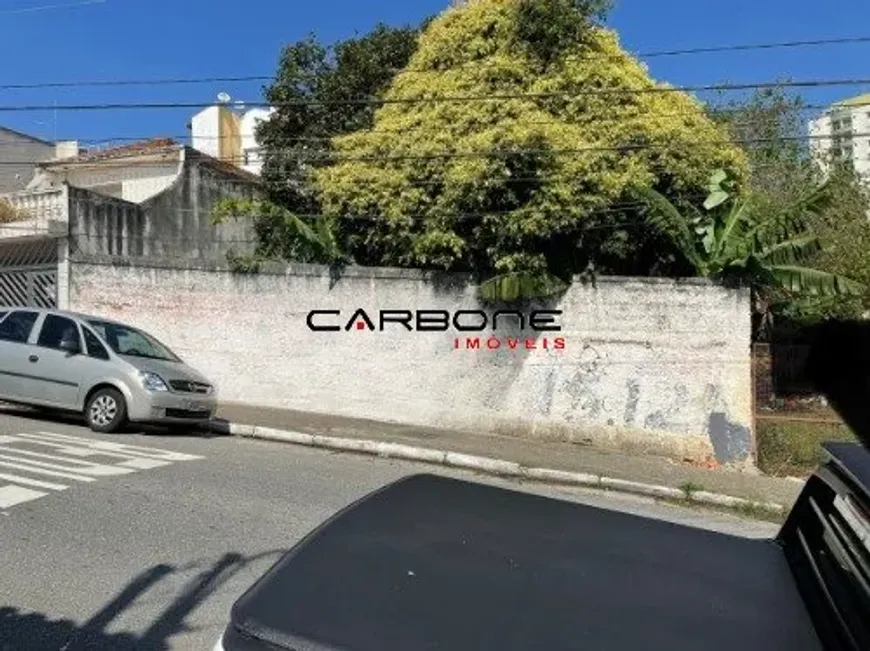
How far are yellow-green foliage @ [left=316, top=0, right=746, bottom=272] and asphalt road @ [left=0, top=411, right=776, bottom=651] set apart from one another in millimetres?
3910

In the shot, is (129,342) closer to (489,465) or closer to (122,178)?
(489,465)

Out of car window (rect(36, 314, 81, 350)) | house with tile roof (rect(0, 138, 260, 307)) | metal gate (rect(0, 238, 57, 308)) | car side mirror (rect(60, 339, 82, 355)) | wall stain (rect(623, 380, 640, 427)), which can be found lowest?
Answer: wall stain (rect(623, 380, 640, 427))

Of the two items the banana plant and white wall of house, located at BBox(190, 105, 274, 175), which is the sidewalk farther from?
white wall of house, located at BBox(190, 105, 274, 175)

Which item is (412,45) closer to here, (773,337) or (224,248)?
(224,248)

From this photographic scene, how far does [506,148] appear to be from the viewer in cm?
1203

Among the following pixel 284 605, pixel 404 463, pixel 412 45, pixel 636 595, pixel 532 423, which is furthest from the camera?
pixel 412 45

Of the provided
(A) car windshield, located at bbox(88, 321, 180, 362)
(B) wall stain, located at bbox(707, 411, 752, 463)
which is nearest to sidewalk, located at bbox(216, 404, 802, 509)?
(B) wall stain, located at bbox(707, 411, 752, 463)

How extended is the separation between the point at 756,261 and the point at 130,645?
9.98m

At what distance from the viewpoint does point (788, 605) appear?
2.26m

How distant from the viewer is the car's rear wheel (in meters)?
11.0

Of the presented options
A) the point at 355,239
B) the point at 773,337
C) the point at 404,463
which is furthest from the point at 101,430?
the point at 773,337

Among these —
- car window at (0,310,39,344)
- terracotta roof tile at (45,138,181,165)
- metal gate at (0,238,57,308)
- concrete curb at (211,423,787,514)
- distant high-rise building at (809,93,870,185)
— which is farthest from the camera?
distant high-rise building at (809,93,870,185)

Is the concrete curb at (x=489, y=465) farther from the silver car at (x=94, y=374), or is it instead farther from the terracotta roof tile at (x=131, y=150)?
the terracotta roof tile at (x=131, y=150)

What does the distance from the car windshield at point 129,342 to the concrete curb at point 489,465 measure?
1.34 m
